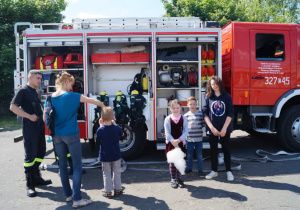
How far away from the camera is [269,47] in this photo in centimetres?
600

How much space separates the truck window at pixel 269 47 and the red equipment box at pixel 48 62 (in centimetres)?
469

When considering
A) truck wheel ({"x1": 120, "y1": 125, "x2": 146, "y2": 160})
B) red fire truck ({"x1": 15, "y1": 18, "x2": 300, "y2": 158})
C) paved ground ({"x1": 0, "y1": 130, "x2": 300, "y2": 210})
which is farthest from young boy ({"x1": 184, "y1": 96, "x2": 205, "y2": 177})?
truck wheel ({"x1": 120, "y1": 125, "x2": 146, "y2": 160})

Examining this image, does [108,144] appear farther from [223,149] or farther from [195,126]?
[223,149]

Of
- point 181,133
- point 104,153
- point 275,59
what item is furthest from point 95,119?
point 275,59

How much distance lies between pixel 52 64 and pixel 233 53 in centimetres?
422

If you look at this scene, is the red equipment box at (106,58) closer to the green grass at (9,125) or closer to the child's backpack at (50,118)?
the child's backpack at (50,118)

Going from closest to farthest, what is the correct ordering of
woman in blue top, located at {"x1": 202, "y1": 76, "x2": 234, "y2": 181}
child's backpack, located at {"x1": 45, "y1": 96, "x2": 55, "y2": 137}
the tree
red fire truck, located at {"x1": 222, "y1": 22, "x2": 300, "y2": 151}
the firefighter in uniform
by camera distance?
child's backpack, located at {"x1": 45, "y1": 96, "x2": 55, "y2": 137}, the firefighter in uniform, woman in blue top, located at {"x1": 202, "y1": 76, "x2": 234, "y2": 181}, red fire truck, located at {"x1": 222, "y1": 22, "x2": 300, "y2": 151}, the tree

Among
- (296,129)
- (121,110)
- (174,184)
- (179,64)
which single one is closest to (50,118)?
(121,110)

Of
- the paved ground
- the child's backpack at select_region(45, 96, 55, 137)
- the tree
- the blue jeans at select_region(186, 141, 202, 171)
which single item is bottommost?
the paved ground

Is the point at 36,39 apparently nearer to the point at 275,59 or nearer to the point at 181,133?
the point at 181,133

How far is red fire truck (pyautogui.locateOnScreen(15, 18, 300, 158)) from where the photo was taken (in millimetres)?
5512

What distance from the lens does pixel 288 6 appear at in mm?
33469

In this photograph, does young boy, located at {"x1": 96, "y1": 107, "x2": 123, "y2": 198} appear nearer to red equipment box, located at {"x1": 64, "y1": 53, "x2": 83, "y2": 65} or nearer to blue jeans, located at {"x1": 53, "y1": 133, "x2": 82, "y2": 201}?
blue jeans, located at {"x1": 53, "y1": 133, "x2": 82, "y2": 201}

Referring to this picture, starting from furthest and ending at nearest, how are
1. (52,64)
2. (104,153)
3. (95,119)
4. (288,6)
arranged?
(288,6) < (52,64) < (95,119) < (104,153)
